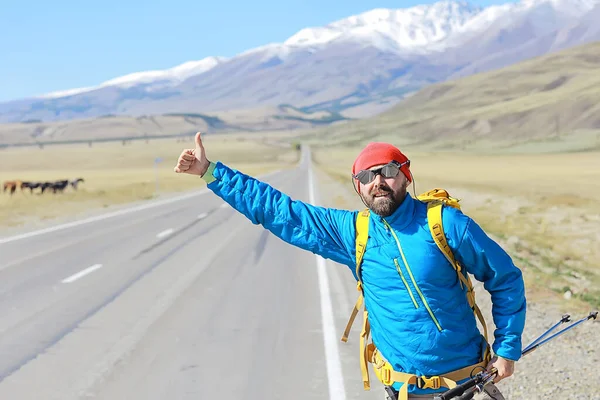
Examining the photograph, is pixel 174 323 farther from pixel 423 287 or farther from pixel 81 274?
pixel 423 287

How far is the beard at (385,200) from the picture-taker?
3.47m

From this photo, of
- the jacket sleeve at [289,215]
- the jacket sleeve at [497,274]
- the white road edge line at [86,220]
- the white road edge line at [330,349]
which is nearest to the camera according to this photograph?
the jacket sleeve at [497,274]

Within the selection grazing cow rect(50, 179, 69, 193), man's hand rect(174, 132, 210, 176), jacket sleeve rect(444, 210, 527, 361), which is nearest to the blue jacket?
jacket sleeve rect(444, 210, 527, 361)

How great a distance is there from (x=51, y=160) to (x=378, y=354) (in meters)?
145

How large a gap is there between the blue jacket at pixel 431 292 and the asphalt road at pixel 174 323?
302cm

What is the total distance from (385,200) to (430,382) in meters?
0.87

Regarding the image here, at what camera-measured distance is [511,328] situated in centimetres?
345

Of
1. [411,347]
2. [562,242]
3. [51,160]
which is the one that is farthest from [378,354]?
[51,160]

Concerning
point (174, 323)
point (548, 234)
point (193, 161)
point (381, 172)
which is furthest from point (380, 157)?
point (548, 234)

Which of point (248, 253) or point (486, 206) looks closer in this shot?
point (248, 253)

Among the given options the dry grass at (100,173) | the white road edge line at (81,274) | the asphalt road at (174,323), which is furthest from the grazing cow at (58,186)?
the white road edge line at (81,274)

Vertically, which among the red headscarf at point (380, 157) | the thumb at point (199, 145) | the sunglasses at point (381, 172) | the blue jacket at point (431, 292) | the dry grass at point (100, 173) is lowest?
the dry grass at point (100, 173)

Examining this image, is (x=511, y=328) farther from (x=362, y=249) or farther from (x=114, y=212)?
(x=114, y=212)

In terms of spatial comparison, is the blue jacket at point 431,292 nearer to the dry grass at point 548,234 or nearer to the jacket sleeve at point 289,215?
the jacket sleeve at point 289,215
